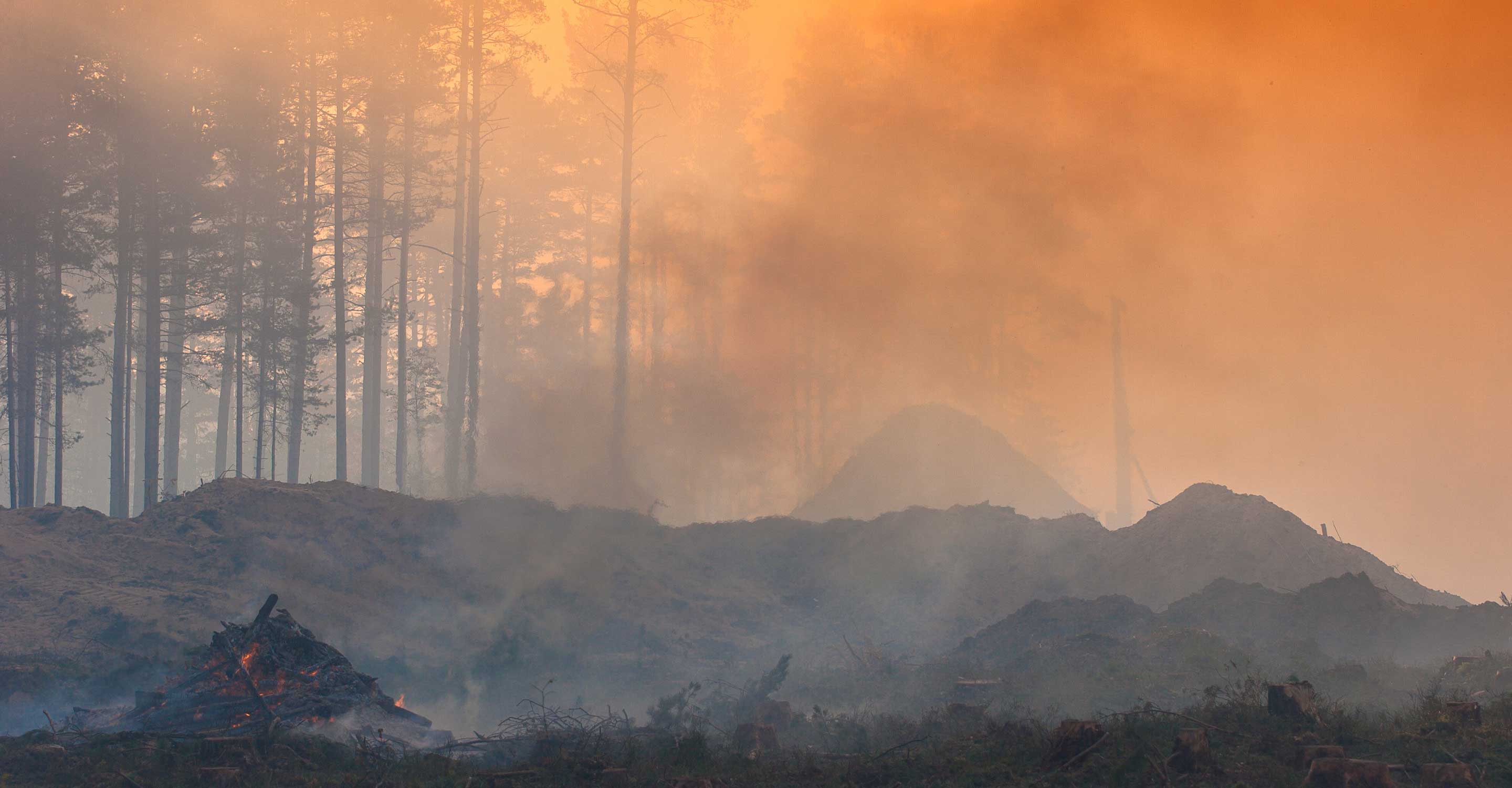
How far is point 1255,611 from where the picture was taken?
58.5ft

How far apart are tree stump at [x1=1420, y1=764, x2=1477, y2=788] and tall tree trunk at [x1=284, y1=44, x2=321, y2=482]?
2853 cm

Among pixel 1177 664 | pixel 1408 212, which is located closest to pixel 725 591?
pixel 1177 664

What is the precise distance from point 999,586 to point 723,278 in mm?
27313

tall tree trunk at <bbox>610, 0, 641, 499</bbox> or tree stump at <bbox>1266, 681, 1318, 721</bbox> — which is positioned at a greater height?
tall tree trunk at <bbox>610, 0, 641, 499</bbox>

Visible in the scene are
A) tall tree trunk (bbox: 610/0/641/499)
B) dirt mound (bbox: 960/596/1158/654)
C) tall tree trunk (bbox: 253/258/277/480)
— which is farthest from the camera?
tall tree trunk (bbox: 253/258/277/480)

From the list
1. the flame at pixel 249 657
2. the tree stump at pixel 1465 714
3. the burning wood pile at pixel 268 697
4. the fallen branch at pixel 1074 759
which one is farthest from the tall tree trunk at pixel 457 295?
the tree stump at pixel 1465 714

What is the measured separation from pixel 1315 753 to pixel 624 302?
920 inches

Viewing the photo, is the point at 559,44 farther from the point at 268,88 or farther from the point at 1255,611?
the point at 1255,611

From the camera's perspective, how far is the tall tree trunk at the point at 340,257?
29.0 meters

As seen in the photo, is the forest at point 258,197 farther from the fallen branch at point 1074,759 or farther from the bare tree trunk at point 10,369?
the fallen branch at point 1074,759

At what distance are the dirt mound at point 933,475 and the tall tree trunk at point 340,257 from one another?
14455 millimetres

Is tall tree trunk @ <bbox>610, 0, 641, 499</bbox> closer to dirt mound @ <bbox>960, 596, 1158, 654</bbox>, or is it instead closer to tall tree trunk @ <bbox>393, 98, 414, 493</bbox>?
tall tree trunk @ <bbox>393, 98, 414, 493</bbox>

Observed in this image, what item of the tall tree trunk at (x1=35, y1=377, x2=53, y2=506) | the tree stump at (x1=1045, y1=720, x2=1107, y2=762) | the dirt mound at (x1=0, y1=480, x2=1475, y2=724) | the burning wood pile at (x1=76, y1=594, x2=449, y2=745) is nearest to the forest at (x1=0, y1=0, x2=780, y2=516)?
the tall tree trunk at (x1=35, y1=377, x2=53, y2=506)

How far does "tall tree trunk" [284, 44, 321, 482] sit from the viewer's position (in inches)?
1170
